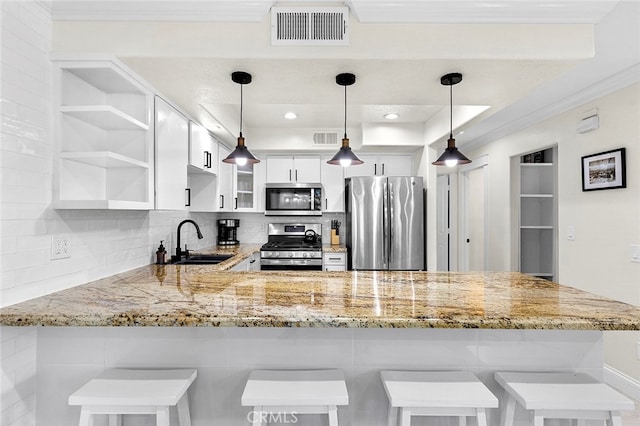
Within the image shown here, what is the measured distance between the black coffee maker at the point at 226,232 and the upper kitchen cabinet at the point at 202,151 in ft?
3.40

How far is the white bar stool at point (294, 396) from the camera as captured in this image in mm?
1218

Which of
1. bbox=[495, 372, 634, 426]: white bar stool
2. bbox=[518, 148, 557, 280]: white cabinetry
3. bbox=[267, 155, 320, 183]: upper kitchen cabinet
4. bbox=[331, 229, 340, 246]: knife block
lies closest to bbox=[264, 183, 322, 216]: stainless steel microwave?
bbox=[267, 155, 320, 183]: upper kitchen cabinet

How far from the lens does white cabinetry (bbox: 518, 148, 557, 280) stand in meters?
4.29

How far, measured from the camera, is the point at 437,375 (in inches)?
54.7

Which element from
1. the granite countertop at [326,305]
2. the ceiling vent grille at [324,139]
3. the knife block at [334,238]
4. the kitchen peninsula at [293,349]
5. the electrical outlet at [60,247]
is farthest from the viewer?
the knife block at [334,238]

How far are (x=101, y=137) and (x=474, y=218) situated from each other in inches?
186

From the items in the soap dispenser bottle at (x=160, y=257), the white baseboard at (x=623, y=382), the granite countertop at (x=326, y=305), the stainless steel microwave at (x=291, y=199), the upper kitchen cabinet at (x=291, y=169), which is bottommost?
the white baseboard at (x=623, y=382)

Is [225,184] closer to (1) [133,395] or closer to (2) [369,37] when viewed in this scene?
(2) [369,37]

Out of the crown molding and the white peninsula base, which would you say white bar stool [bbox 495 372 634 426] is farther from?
the crown molding

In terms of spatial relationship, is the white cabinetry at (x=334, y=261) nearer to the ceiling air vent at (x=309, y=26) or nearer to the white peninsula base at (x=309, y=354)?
the white peninsula base at (x=309, y=354)

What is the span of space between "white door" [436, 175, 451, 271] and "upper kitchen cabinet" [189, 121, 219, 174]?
3.83 m

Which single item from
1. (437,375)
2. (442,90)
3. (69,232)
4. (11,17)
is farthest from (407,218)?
(11,17)

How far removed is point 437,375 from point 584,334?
70cm

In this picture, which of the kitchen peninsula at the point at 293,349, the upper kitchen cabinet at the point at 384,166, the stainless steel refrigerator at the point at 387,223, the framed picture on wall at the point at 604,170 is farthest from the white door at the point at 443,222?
the kitchen peninsula at the point at 293,349
